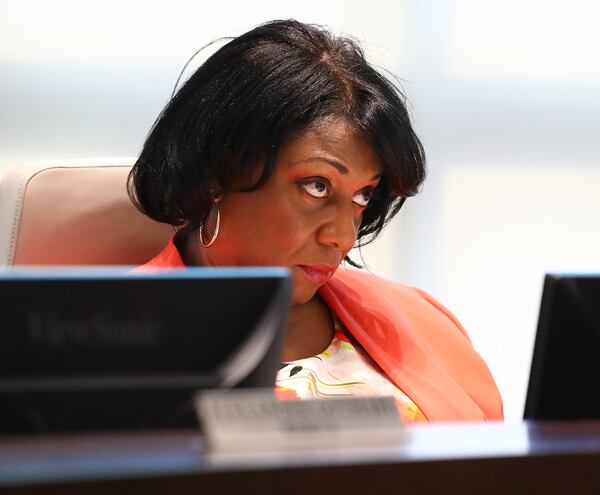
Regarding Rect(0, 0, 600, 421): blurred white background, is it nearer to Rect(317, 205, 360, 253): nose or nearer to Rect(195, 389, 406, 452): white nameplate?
Rect(317, 205, 360, 253): nose

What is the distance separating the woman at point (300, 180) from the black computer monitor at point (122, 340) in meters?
0.76

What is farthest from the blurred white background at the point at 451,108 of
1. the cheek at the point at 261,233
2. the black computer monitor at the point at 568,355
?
the black computer monitor at the point at 568,355

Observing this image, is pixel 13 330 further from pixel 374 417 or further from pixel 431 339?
pixel 431 339

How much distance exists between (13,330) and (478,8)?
2.35 metres

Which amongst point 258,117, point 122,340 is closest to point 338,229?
point 258,117

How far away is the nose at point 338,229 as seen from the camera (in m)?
1.62

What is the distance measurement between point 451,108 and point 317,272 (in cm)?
139

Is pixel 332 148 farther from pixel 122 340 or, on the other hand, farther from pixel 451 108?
pixel 451 108

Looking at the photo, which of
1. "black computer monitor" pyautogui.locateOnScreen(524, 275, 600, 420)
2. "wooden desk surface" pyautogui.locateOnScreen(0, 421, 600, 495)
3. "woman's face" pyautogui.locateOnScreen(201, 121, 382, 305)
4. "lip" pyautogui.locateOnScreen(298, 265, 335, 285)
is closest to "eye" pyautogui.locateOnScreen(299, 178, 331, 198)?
"woman's face" pyautogui.locateOnScreen(201, 121, 382, 305)

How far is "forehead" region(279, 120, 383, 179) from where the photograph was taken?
5.24 ft

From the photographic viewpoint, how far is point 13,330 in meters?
0.79

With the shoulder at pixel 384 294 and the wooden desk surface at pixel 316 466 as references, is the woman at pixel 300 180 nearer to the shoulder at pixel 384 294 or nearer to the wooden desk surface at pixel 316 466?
the shoulder at pixel 384 294

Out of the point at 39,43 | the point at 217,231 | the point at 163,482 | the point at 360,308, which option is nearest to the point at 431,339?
the point at 360,308

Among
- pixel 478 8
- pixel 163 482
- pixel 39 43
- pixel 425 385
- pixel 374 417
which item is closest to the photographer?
pixel 163 482
